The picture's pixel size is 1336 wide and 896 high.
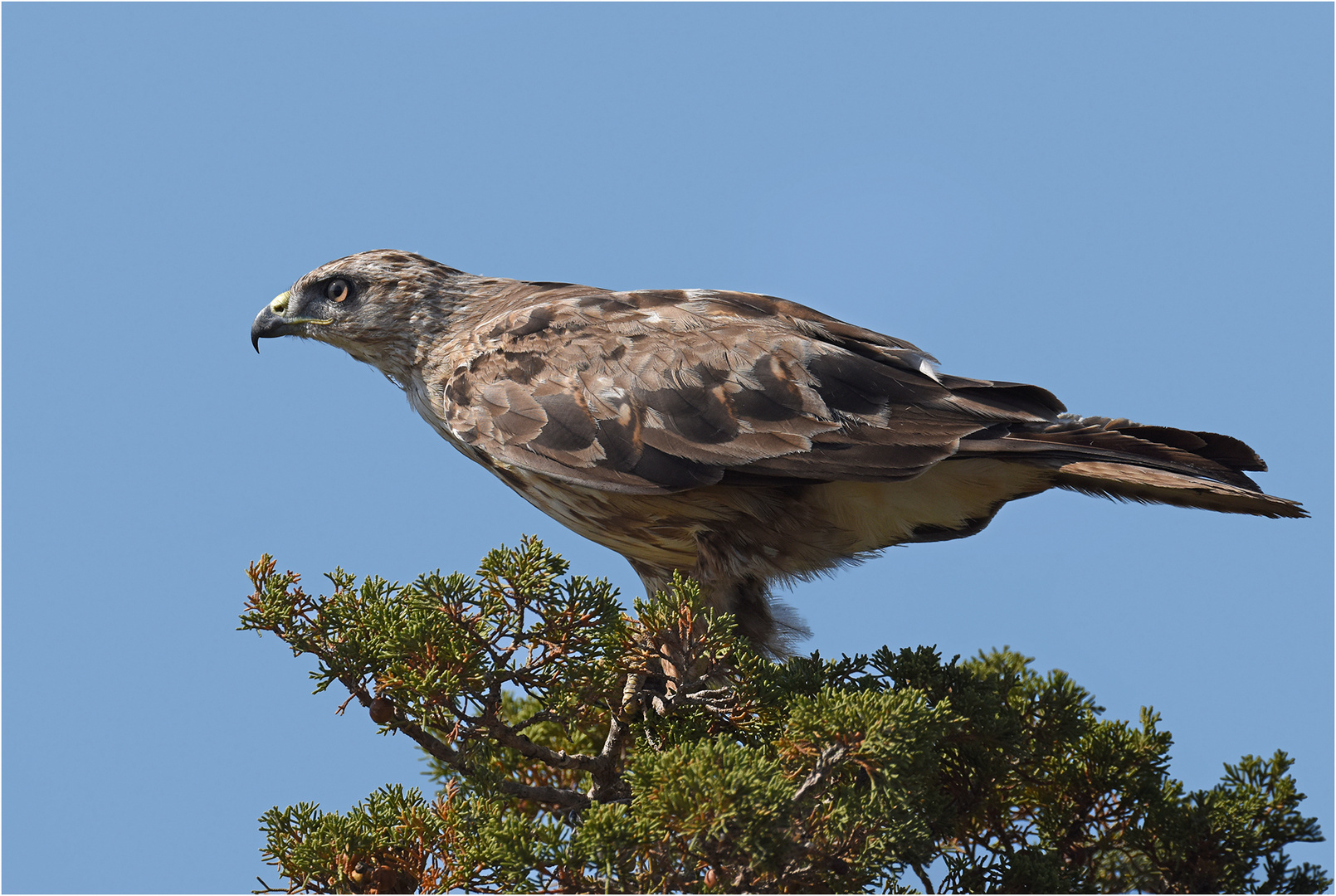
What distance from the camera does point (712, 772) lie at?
337cm

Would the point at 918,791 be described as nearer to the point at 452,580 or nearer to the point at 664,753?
the point at 664,753

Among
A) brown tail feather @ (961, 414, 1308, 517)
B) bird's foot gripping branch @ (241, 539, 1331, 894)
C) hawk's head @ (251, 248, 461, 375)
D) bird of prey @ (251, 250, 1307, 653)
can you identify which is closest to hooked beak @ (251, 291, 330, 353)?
hawk's head @ (251, 248, 461, 375)

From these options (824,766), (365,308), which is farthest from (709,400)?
(365,308)

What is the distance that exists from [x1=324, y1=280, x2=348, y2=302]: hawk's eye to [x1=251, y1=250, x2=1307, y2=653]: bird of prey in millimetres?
760

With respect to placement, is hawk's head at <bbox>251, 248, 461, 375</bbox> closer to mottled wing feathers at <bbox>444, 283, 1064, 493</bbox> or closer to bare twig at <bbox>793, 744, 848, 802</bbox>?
mottled wing feathers at <bbox>444, 283, 1064, 493</bbox>

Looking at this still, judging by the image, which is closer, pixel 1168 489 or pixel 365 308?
pixel 1168 489

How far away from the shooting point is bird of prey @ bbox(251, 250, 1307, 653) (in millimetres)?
4367

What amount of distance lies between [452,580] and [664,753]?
114 cm

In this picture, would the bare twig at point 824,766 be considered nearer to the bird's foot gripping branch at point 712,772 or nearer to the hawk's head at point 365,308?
the bird's foot gripping branch at point 712,772

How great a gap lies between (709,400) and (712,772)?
174cm

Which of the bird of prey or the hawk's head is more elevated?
the hawk's head

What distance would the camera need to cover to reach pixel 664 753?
3.55m

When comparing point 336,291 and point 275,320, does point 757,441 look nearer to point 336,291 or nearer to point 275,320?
point 336,291

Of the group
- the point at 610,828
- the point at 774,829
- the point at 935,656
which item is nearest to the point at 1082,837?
the point at 935,656
